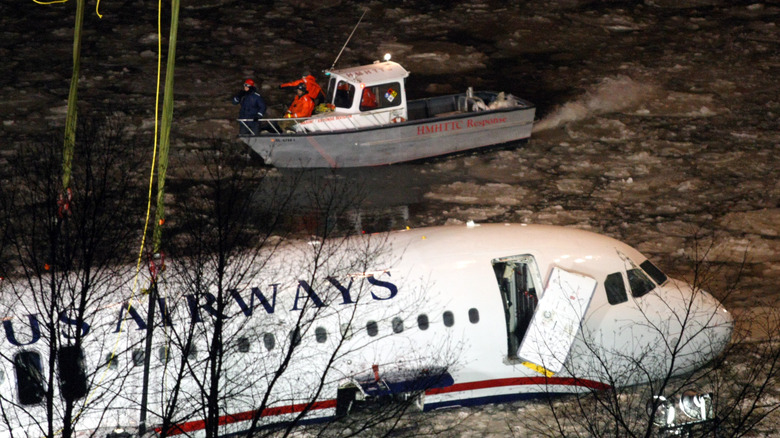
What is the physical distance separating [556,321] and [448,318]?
5.58ft

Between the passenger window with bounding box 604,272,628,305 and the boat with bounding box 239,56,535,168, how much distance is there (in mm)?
9855

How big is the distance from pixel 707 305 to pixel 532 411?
137 inches

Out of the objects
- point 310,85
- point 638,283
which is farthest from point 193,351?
point 310,85

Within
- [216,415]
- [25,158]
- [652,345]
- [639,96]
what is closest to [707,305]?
[652,345]

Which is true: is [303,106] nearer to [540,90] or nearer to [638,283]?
[540,90]

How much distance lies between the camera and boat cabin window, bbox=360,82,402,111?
2469 cm

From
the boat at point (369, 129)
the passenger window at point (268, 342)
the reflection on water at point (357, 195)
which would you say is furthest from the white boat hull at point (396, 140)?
the passenger window at point (268, 342)

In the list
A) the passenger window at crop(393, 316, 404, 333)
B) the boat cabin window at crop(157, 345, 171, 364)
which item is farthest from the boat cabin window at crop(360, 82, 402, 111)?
the boat cabin window at crop(157, 345, 171, 364)

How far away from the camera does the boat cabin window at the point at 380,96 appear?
2469cm

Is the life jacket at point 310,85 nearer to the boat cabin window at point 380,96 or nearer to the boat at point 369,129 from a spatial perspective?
the boat at point 369,129

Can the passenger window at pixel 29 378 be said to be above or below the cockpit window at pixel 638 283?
below

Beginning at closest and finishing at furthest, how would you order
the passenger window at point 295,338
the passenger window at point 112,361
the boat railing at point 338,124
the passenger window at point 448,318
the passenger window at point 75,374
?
the passenger window at point 295,338 → the passenger window at point 75,374 → the passenger window at point 112,361 → the passenger window at point 448,318 → the boat railing at point 338,124

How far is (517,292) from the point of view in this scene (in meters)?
16.1

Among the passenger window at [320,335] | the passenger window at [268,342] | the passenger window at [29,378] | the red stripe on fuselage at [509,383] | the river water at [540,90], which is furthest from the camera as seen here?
the river water at [540,90]
